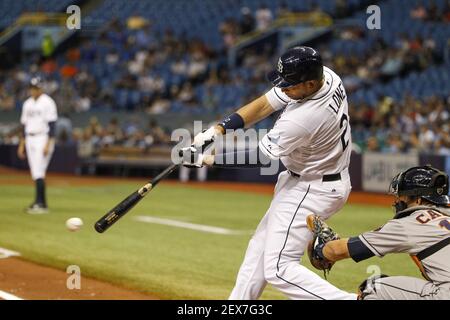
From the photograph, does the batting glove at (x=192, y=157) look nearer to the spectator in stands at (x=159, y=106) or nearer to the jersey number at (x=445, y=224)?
the jersey number at (x=445, y=224)

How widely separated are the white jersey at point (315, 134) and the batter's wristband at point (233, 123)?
0.39 m

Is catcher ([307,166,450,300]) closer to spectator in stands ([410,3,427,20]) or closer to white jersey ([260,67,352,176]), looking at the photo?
white jersey ([260,67,352,176])

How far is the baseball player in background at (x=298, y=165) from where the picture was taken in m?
4.98

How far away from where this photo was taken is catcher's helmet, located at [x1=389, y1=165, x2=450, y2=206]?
15.2ft

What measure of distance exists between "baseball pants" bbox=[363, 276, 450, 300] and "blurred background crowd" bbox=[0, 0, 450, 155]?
13.1 m

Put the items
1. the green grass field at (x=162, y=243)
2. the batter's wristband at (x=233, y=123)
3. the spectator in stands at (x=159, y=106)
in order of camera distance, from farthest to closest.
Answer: the spectator in stands at (x=159, y=106) → the green grass field at (x=162, y=243) → the batter's wristband at (x=233, y=123)

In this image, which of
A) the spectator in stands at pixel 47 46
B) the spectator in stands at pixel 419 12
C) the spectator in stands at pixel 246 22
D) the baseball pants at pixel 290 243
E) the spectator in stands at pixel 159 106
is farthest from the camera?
the spectator in stands at pixel 47 46

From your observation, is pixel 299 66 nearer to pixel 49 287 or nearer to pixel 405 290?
pixel 405 290

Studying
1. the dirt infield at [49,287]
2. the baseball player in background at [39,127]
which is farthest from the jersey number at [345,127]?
the baseball player in background at [39,127]

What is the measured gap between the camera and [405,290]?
4617mm

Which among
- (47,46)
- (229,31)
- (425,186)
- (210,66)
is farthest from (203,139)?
(47,46)

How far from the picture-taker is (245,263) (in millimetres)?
5391

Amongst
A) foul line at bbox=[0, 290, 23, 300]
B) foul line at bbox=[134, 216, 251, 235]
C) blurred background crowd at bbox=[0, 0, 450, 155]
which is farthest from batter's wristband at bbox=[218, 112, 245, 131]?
blurred background crowd at bbox=[0, 0, 450, 155]
